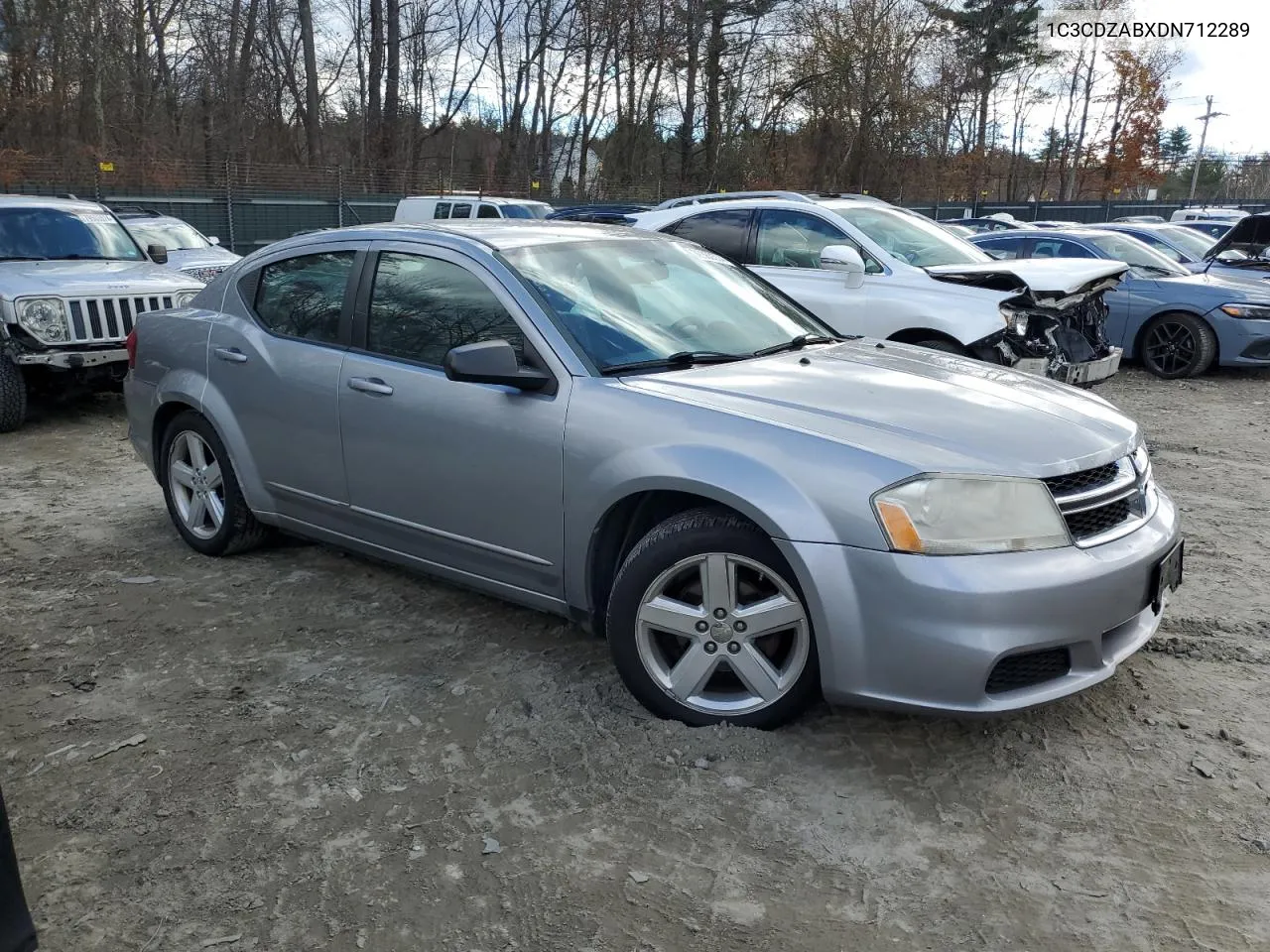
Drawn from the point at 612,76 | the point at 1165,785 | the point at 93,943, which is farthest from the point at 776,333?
the point at 612,76

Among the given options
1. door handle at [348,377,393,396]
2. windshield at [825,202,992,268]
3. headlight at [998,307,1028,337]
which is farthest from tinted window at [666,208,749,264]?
door handle at [348,377,393,396]

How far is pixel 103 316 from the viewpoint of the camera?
8.05 m

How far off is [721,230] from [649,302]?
482 cm

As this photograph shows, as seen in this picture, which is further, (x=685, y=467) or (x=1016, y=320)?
(x=1016, y=320)

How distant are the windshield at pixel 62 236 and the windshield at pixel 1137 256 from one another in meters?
10.2

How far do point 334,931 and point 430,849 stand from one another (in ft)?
1.17

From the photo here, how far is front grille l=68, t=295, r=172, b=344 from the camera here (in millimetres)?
7926

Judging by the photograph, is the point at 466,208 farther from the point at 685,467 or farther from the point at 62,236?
the point at 685,467

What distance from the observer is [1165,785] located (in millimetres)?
3051

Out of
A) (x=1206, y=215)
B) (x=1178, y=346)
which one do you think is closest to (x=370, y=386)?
(x=1178, y=346)

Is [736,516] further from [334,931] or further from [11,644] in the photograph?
[11,644]

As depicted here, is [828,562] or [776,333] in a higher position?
[776,333]

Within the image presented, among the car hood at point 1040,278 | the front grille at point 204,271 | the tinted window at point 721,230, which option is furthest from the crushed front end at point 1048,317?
the front grille at point 204,271

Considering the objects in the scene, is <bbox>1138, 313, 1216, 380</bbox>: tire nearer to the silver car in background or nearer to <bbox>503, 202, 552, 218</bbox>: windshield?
the silver car in background
